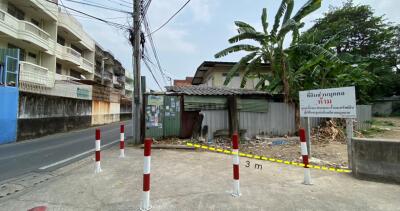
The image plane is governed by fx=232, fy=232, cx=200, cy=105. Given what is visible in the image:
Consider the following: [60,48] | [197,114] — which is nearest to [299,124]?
[197,114]

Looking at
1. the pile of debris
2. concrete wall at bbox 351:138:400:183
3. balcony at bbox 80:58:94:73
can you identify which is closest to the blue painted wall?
concrete wall at bbox 351:138:400:183

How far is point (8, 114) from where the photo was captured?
11.9 metres

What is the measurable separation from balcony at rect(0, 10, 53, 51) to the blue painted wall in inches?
225

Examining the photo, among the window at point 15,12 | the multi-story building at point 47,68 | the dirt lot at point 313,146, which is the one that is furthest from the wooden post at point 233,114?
the window at point 15,12

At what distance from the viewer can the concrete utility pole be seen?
10055 millimetres

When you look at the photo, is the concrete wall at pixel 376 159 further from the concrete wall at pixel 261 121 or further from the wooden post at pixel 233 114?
the concrete wall at pixel 261 121

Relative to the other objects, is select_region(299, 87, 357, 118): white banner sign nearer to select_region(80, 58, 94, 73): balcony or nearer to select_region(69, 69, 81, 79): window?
select_region(80, 58, 94, 73): balcony

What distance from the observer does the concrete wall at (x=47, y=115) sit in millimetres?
13133

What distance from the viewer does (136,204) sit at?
383 centimetres

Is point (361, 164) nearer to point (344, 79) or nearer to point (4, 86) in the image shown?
point (344, 79)

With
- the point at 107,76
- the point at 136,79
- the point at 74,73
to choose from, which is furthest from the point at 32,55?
the point at 107,76

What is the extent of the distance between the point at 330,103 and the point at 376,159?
72.7 inches

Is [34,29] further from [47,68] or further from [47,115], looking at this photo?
[47,115]

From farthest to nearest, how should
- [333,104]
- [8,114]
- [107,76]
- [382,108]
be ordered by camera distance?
[107,76], [382,108], [8,114], [333,104]
